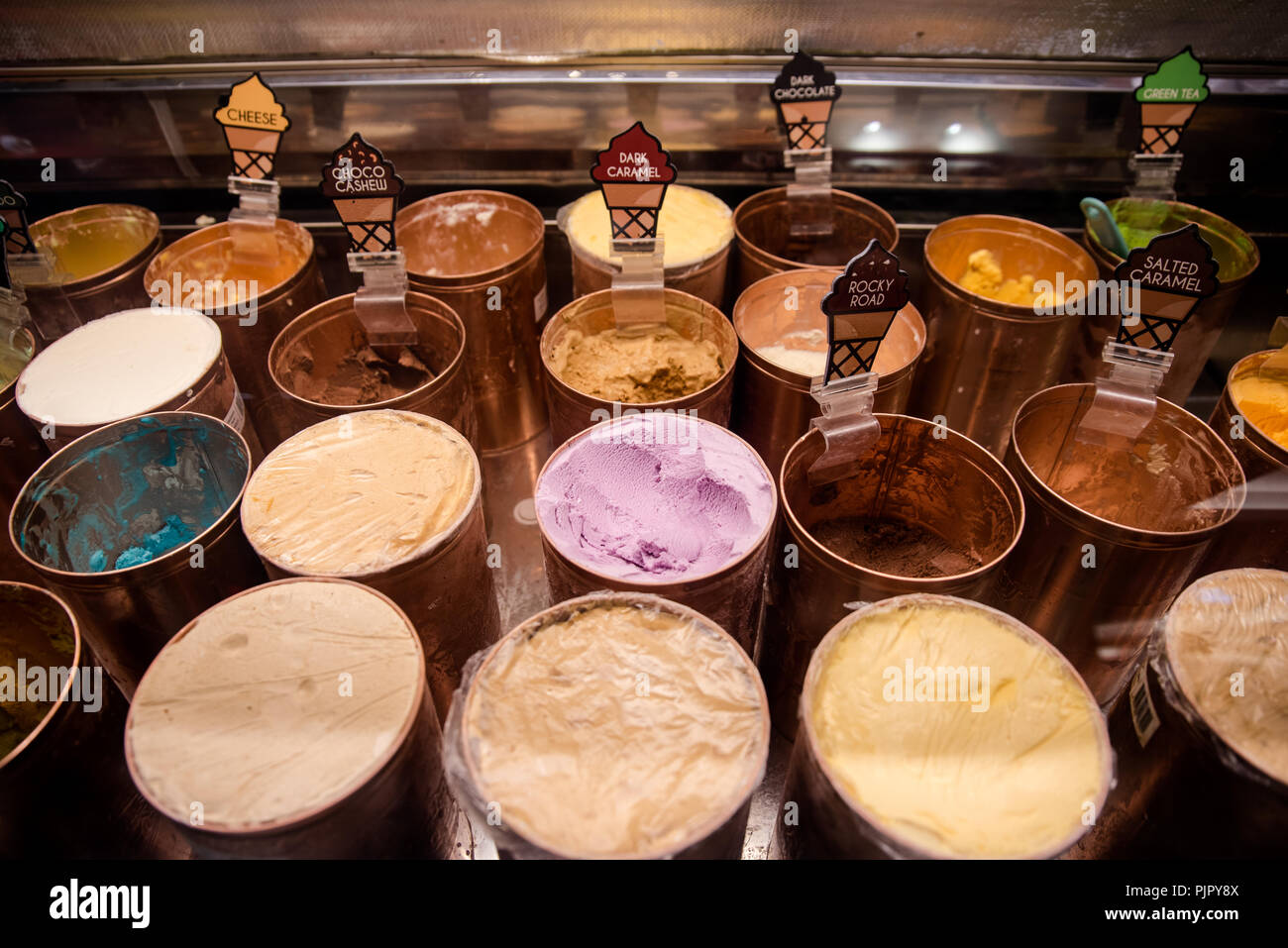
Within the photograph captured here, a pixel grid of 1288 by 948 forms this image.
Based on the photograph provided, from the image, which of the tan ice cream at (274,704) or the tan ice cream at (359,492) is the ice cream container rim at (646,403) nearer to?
the tan ice cream at (359,492)

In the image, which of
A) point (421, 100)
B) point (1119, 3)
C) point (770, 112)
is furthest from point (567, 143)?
point (1119, 3)

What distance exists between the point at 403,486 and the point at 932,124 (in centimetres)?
160

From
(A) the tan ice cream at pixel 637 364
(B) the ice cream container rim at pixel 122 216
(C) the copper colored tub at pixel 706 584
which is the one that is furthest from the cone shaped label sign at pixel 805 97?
(B) the ice cream container rim at pixel 122 216

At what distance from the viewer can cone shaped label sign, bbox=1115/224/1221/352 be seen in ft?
4.11

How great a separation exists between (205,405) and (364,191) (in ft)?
1.72

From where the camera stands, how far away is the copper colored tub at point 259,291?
1.65m

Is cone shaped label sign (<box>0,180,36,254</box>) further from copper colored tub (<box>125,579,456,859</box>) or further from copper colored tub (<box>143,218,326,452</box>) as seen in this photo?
copper colored tub (<box>125,579,456,859</box>)

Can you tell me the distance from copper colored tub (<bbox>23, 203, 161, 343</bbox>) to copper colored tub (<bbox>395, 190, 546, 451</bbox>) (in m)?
0.62

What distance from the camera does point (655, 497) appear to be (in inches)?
51.2

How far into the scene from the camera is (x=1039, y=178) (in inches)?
79.3

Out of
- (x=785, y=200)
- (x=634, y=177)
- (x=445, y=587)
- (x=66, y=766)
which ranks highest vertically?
(x=634, y=177)

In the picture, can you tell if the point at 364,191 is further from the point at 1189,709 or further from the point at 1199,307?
the point at 1199,307

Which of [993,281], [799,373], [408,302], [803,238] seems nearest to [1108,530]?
[799,373]
